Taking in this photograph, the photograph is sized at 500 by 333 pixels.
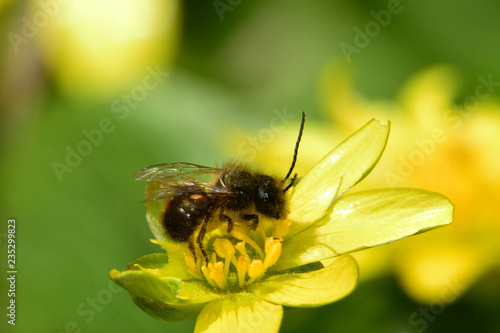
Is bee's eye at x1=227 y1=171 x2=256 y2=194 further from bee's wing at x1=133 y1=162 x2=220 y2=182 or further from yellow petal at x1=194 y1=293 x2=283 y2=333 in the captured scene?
yellow petal at x1=194 y1=293 x2=283 y2=333

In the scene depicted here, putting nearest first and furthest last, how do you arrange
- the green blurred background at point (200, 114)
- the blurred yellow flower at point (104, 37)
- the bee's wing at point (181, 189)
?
the bee's wing at point (181, 189) → the green blurred background at point (200, 114) → the blurred yellow flower at point (104, 37)

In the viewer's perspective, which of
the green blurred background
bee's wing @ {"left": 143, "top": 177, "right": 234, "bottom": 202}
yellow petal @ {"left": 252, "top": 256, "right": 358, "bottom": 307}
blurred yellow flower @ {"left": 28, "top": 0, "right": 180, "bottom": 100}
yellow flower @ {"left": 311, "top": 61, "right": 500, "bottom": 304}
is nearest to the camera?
yellow petal @ {"left": 252, "top": 256, "right": 358, "bottom": 307}

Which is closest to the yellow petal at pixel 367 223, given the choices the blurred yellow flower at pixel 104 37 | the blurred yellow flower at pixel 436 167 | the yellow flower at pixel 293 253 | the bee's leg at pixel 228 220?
the yellow flower at pixel 293 253

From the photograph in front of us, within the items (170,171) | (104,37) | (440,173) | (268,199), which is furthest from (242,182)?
(104,37)

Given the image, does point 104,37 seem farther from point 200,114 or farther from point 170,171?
point 170,171

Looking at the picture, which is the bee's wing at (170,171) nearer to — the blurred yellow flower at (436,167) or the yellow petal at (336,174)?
the yellow petal at (336,174)

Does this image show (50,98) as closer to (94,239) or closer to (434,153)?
(94,239)

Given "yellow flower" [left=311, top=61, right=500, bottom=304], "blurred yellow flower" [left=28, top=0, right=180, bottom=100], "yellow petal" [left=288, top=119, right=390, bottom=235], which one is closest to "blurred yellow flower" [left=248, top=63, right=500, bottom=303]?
"yellow flower" [left=311, top=61, right=500, bottom=304]
